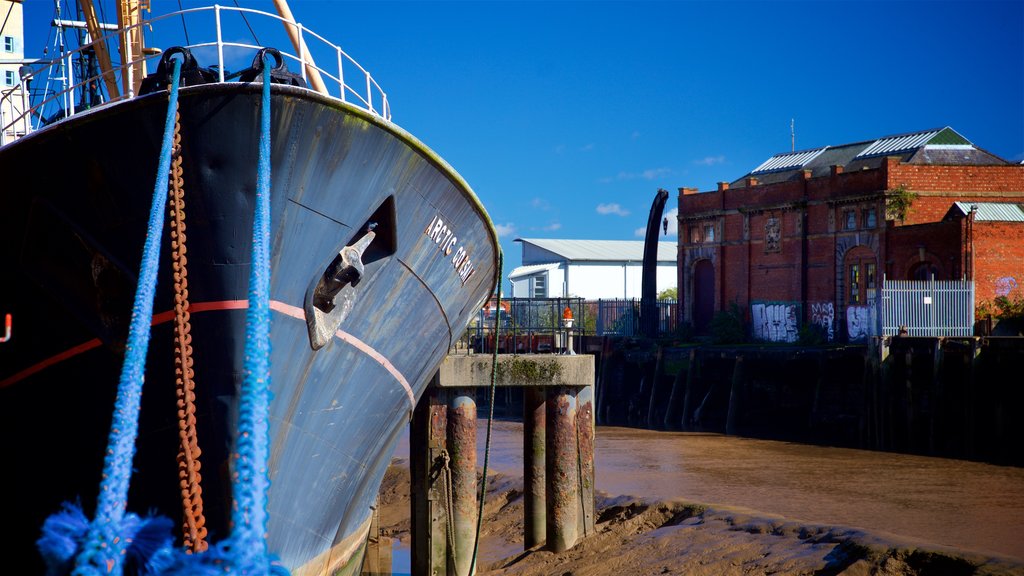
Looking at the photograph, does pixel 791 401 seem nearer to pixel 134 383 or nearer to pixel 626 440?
pixel 626 440

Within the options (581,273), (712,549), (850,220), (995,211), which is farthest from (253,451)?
(581,273)

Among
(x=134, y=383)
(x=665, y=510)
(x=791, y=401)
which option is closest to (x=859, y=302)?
(x=791, y=401)

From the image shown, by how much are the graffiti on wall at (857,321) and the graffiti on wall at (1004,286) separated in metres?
3.82

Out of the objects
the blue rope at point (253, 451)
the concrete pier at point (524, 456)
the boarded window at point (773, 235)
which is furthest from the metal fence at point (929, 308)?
the blue rope at point (253, 451)

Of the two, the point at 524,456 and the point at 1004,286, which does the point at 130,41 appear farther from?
the point at 1004,286

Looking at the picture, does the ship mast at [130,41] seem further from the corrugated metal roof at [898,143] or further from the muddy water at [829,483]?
the corrugated metal roof at [898,143]

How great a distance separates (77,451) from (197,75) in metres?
3.06

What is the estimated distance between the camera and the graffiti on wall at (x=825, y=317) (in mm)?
33688

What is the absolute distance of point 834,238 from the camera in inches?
1350

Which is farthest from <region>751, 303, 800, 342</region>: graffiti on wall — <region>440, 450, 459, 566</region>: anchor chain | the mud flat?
<region>440, 450, 459, 566</region>: anchor chain

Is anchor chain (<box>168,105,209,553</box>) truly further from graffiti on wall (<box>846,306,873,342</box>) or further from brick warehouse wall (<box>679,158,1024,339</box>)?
graffiti on wall (<box>846,306,873,342</box>)

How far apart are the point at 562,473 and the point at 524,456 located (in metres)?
0.52

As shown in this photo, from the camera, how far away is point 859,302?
33.0 meters

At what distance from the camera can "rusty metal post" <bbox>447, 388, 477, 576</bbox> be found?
40.2ft
